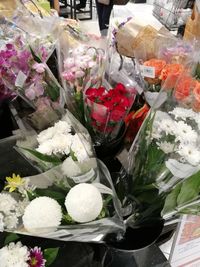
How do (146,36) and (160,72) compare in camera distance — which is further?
(146,36)

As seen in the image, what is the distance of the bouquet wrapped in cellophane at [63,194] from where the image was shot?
54 centimetres

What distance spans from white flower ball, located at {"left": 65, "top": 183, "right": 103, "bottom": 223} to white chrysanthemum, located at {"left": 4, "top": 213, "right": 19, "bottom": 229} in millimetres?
111

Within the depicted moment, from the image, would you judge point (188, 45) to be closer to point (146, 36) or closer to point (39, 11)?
point (146, 36)

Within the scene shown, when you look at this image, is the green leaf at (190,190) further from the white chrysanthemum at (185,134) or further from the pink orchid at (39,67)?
the pink orchid at (39,67)

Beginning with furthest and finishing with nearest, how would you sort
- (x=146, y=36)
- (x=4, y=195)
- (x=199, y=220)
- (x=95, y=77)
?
(x=146, y=36)
(x=95, y=77)
(x=199, y=220)
(x=4, y=195)

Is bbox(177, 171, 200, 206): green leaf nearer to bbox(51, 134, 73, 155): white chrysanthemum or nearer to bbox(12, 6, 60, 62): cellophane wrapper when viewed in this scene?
bbox(51, 134, 73, 155): white chrysanthemum

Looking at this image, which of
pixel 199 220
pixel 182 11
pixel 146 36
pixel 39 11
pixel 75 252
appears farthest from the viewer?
pixel 182 11

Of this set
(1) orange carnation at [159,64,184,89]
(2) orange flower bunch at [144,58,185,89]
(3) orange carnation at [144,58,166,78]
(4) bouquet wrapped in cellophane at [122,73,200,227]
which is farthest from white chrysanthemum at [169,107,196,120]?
(3) orange carnation at [144,58,166,78]

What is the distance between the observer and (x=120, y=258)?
855 millimetres

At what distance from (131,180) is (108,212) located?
17 cm

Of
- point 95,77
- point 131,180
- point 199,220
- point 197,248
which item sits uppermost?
point 95,77

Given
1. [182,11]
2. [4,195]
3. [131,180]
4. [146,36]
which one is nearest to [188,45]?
[146,36]

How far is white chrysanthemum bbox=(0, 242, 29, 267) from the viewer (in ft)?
1.83

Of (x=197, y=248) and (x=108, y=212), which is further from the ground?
(x=108, y=212)
